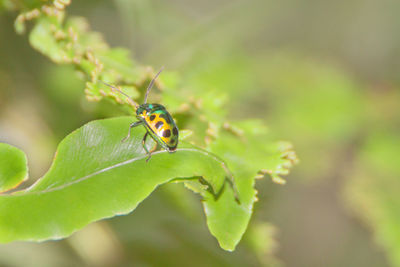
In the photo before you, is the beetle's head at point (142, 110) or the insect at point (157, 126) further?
the beetle's head at point (142, 110)

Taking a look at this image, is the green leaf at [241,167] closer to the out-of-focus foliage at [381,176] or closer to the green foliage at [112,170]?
the green foliage at [112,170]

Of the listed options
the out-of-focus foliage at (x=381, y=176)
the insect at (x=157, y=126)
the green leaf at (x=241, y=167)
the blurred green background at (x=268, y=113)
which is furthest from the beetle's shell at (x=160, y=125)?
the out-of-focus foliage at (x=381, y=176)

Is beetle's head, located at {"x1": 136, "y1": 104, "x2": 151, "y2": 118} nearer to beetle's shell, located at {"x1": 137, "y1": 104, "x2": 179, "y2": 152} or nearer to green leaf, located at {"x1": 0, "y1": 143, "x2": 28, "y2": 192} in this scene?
beetle's shell, located at {"x1": 137, "y1": 104, "x2": 179, "y2": 152}

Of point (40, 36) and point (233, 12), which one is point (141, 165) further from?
point (233, 12)

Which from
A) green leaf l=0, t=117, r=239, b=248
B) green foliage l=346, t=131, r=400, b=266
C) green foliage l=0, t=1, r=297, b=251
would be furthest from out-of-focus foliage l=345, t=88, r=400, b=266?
green leaf l=0, t=117, r=239, b=248

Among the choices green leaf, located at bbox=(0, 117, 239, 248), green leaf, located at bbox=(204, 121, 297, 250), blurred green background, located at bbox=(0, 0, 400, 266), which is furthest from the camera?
blurred green background, located at bbox=(0, 0, 400, 266)

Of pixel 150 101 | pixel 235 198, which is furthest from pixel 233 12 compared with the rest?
pixel 235 198
